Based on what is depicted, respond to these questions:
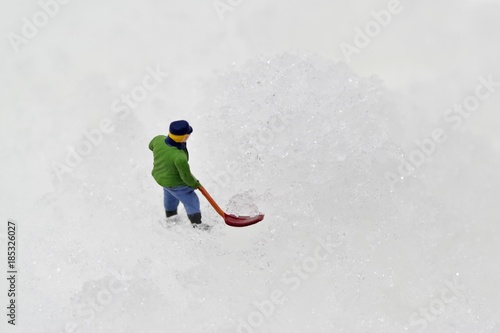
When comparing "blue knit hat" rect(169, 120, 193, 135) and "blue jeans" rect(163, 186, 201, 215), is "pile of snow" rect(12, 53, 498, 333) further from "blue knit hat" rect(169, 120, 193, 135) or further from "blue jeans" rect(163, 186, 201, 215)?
"blue knit hat" rect(169, 120, 193, 135)

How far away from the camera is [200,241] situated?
295cm

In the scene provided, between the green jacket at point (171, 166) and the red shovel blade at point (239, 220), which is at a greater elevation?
the green jacket at point (171, 166)

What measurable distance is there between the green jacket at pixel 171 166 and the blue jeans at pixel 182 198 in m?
0.06

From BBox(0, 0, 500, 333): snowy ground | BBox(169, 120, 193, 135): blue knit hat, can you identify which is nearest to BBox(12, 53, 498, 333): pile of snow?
BBox(0, 0, 500, 333): snowy ground

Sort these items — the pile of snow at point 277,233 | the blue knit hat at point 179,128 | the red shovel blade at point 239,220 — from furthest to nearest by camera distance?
the red shovel blade at point 239,220 < the pile of snow at point 277,233 < the blue knit hat at point 179,128

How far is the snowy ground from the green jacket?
14.4 inches

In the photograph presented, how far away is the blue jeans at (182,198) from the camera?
2744 millimetres

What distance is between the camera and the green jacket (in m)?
2.56

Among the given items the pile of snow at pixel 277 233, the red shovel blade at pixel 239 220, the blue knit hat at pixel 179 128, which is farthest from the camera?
the red shovel blade at pixel 239 220

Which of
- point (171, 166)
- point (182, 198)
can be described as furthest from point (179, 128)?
point (182, 198)

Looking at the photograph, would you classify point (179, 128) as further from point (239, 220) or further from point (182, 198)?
point (239, 220)

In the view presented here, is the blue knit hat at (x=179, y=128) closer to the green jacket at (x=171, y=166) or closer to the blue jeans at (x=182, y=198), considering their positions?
the green jacket at (x=171, y=166)

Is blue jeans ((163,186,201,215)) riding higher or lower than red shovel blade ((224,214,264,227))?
higher

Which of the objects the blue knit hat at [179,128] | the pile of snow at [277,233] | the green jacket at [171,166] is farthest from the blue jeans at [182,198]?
the blue knit hat at [179,128]
